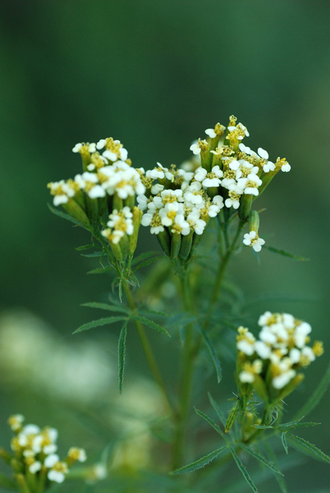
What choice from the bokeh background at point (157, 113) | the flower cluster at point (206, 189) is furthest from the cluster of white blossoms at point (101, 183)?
the bokeh background at point (157, 113)

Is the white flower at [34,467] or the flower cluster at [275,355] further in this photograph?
the white flower at [34,467]

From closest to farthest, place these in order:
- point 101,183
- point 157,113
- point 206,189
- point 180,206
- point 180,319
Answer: point 101,183
point 180,206
point 206,189
point 180,319
point 157,113

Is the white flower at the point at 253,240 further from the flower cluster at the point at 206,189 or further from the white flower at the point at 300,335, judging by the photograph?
the white flower at the point at 300,335

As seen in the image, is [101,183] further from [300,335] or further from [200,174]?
[300,335]

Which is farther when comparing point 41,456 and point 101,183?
point 41,456

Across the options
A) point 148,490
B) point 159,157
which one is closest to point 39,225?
point 159,157

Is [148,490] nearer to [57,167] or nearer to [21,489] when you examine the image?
[21,489]

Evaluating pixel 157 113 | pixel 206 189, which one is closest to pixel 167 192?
pixel 206 189
